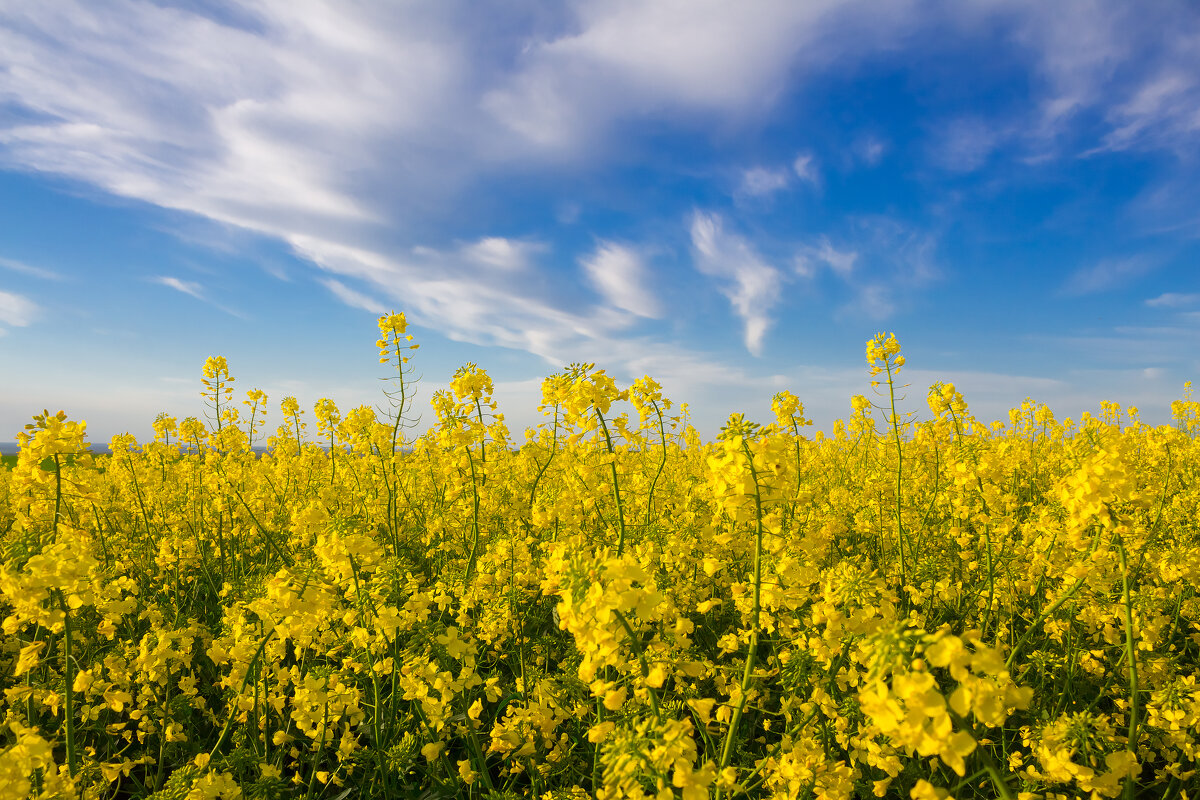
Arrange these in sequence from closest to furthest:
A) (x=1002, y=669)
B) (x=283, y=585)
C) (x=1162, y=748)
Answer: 1. (x=1002, y=669)
2. (x=283, y=585)
3. (x=1162, y=748)

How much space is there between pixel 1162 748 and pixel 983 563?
80.8 inches

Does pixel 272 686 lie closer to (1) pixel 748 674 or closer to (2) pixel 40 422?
(2) pixel 40 422

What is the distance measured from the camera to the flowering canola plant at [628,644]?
6.11 feet

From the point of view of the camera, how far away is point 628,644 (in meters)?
2.06

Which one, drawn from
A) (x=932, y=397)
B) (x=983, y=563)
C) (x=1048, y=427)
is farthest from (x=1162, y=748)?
(x=1048, y=427)

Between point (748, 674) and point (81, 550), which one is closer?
point (748, 674)

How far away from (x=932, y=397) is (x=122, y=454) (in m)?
9.54

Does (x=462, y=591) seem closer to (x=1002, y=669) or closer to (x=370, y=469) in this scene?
(x=1002, y=669)

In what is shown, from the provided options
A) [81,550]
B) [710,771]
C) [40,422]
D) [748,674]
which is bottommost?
[710,771]

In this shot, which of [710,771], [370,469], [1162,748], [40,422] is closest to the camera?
[710,771]

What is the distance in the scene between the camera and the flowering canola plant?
6.11ft

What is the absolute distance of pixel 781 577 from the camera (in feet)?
8.63

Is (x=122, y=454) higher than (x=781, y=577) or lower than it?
higher

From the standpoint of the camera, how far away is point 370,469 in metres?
8.20
